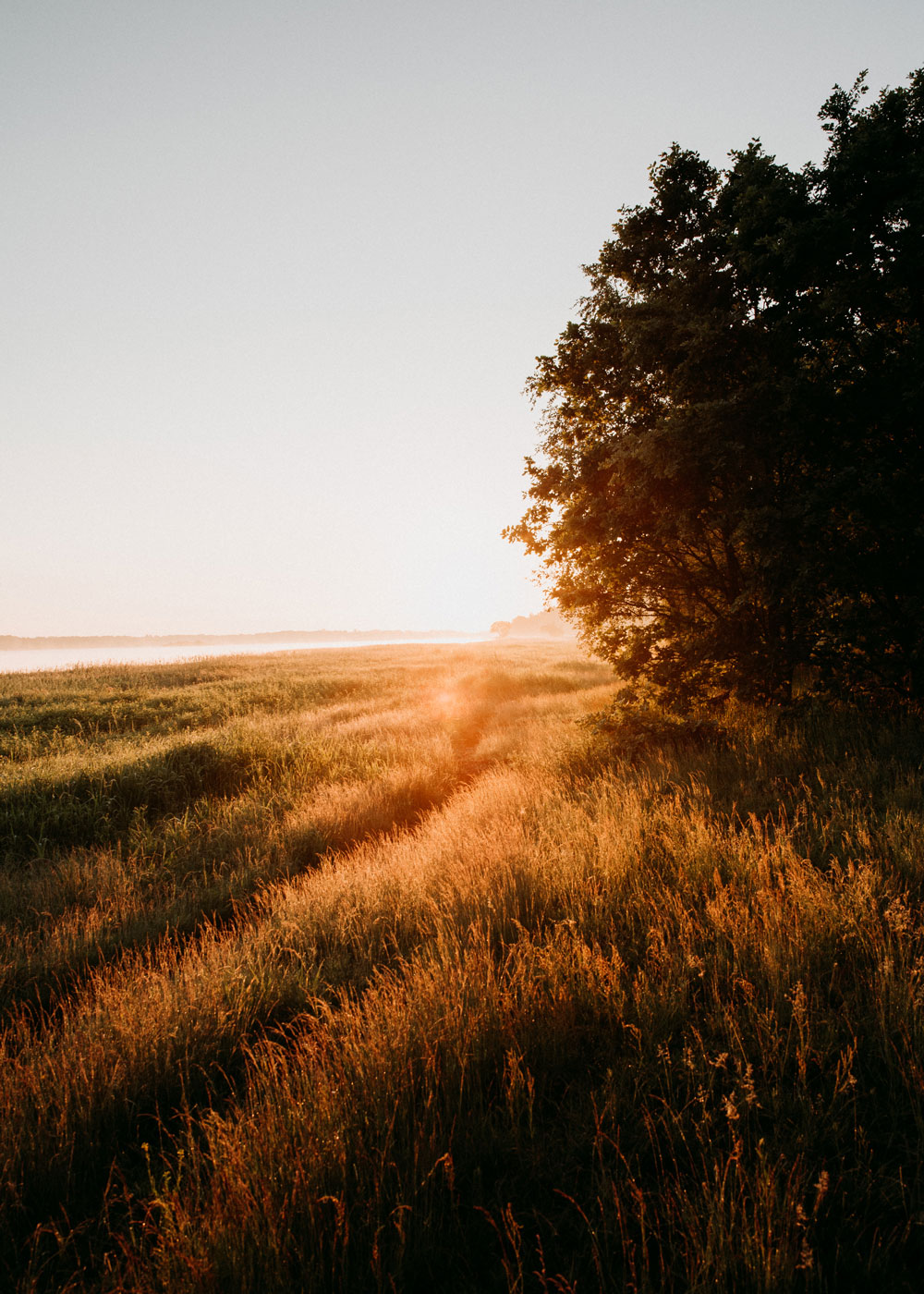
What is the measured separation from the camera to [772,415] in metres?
7.31

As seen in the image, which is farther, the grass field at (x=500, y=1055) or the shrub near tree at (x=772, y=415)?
the shrub near tree at (x=772, y=415)

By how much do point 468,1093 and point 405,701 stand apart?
58.3 ft

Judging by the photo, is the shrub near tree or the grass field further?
the shrub near tree

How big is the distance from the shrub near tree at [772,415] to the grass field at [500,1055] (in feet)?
7.12

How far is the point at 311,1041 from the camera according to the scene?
290 cm

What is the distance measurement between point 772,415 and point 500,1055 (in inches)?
324

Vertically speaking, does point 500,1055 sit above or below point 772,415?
below

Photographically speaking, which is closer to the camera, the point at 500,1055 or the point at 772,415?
the point at 500,1055

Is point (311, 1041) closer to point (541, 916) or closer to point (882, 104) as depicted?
point (541, 916)

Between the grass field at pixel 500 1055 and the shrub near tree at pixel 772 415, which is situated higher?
the shrub near tree at pixel 772 415

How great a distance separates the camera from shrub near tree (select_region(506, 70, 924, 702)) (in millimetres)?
6898

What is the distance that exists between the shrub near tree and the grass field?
7.12ft

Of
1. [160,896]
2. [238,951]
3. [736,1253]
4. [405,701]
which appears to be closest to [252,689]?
[405,701]

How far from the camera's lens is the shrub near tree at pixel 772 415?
690cm
